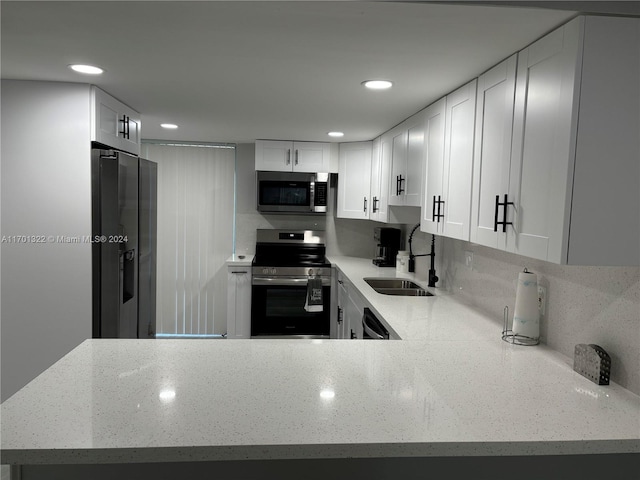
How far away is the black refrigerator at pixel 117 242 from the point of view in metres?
2.57

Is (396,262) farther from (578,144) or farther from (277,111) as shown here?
(578,144)

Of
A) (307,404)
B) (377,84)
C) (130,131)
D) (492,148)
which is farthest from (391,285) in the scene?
(307,404)

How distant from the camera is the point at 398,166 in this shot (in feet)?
11.6

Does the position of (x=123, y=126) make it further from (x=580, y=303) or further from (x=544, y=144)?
(x=580, y=303)

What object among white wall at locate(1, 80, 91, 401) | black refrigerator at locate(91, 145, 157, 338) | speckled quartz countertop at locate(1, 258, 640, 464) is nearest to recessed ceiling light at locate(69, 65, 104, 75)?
white wall at locate(1, 80, 91, 401)

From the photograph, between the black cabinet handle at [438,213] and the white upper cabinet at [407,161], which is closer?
the black cabinet handle at [438,213]

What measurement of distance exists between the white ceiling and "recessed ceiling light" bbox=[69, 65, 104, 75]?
0.15 feet

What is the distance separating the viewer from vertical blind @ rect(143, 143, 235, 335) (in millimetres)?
5000

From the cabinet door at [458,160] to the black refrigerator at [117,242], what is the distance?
5.95ft

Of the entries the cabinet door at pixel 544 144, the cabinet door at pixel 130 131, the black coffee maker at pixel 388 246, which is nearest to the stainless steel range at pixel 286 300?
the black coffee maker at pixel 388 246

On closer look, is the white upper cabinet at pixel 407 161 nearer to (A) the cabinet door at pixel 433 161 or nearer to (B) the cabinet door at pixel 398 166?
(B) the cabinet door at pixel 398 166

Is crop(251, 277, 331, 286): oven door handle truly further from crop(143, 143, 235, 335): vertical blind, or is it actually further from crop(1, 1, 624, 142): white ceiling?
crop(1, 1, 624, 142): white ceiling

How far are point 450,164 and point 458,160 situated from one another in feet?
0.38

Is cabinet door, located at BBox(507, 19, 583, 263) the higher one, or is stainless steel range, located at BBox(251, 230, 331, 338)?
cabinet door, located at BBox(507, 19, 583, 263)
